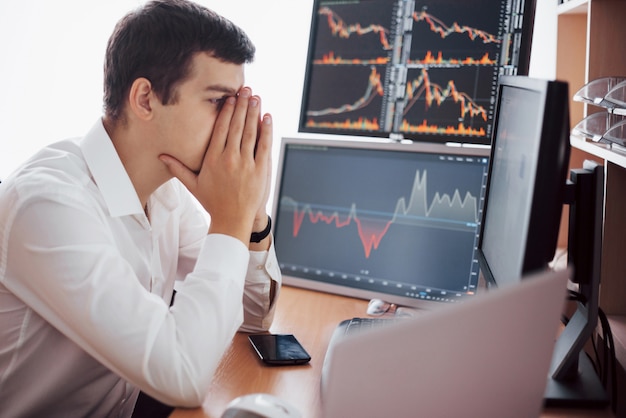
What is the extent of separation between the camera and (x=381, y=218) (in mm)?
1463

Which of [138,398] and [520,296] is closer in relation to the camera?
[520,296]

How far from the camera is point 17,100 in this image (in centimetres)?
252

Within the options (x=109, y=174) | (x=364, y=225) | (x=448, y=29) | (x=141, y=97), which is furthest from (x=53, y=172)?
(x=448, y=29)

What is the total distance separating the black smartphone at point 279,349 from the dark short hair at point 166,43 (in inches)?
19.6

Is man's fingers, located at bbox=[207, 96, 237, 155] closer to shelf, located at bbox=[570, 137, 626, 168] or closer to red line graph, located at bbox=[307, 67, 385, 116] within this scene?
red line graph, located at bbox=[307, 67, 385, 116]

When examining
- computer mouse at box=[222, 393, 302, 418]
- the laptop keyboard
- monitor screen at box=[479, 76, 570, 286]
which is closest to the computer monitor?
monitor screen at box=[479, 76, 570, 286]

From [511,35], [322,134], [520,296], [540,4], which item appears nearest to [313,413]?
[520,296]

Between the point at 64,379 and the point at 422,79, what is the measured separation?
42.0 inches

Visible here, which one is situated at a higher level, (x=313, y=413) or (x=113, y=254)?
(x=113, y=254)

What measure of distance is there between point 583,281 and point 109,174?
87cm

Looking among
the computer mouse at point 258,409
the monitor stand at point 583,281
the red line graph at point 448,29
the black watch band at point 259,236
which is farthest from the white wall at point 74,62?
the computer mouse at point 258,409

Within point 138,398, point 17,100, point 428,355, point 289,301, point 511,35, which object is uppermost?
point 511,35

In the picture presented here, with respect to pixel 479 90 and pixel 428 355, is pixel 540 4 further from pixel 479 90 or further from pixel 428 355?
pixel 428 355

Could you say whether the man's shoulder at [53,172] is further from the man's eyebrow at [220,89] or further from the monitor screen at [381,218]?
the monitor screen at [381,218]
